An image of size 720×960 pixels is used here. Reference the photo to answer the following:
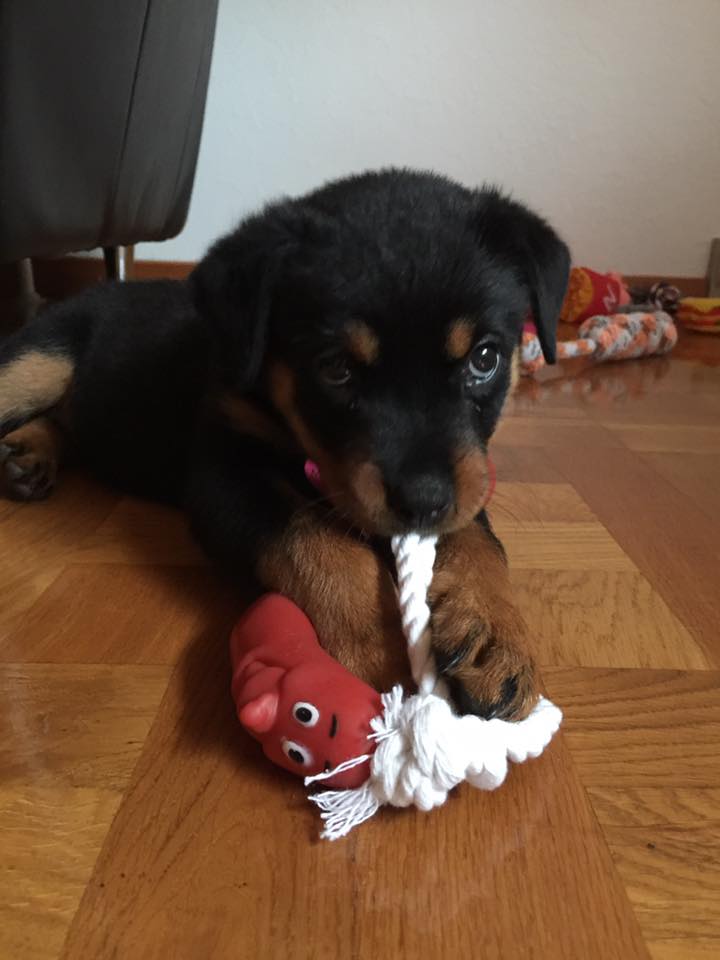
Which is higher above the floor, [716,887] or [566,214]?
[716,887]

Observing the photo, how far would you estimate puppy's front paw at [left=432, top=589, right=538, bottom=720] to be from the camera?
0.88m

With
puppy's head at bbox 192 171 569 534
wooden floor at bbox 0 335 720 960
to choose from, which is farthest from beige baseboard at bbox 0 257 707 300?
puppy's head at bbox 192 171 569 534

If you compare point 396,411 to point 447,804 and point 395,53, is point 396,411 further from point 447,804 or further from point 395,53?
point 395,53

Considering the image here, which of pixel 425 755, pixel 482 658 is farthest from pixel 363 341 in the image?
pixel 425 755

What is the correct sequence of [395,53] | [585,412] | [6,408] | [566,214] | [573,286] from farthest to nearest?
[566,214], [395,53], [573,286], [585,412], [6,408]

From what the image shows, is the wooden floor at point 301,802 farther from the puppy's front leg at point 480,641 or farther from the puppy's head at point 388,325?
the puppy's head at point 388,325

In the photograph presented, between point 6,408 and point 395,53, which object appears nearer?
point 6,408

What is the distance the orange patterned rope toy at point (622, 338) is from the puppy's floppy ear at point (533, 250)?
1.88 meters

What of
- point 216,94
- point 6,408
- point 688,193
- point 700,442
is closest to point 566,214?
point 688,193

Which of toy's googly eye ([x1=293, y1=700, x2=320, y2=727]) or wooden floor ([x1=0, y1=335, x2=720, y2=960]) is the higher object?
toy's googly eye ([x1=293, y1=700, x2=320, y2=727])

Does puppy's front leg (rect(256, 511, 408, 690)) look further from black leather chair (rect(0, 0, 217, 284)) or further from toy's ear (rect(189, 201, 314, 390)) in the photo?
black leather chair (rect(0, 0, 217, 284))

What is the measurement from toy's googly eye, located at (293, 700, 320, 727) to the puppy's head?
26 centimetres

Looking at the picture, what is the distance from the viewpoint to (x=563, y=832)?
84 cm

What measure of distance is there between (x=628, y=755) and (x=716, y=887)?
19 cm
